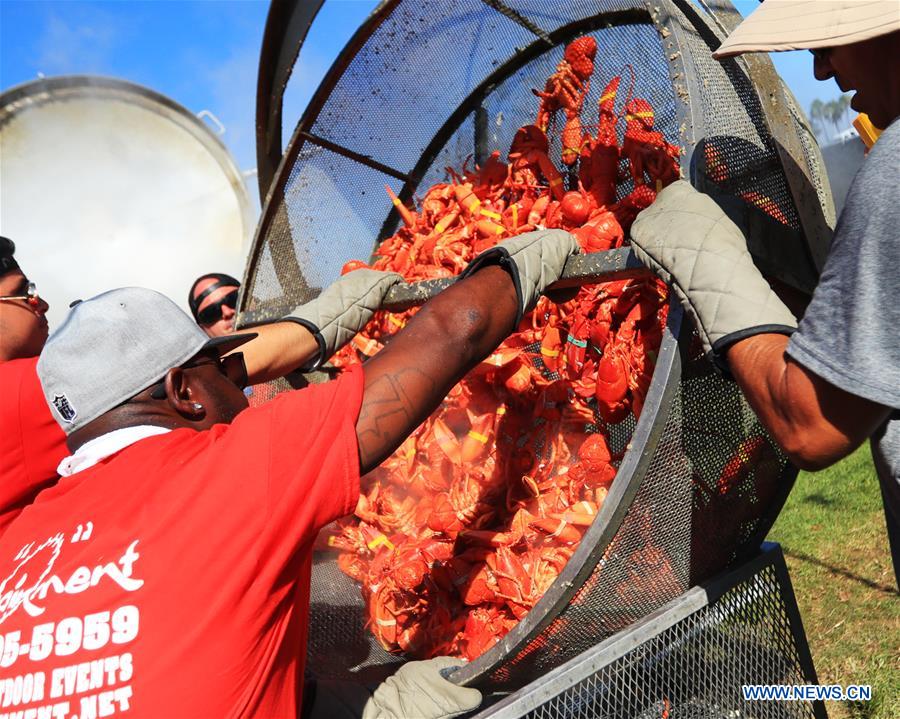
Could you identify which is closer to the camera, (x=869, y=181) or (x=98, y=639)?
(x=869, y=181)

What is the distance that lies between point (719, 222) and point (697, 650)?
1.21 m

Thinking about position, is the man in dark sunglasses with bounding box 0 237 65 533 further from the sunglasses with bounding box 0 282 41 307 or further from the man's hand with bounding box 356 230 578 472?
the man's hand with bounding box 356 230 578 472

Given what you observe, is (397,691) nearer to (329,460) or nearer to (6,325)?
(329,460)

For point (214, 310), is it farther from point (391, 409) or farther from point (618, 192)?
point (391, 409)

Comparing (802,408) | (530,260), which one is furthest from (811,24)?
(530,260)

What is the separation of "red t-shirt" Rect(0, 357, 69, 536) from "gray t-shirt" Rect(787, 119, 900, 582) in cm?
235

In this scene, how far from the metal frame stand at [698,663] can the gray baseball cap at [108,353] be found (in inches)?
47.0

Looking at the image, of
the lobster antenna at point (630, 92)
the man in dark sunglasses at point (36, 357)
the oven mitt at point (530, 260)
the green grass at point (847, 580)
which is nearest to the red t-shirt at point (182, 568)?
the man in dark sunglasses at point (36, 357)

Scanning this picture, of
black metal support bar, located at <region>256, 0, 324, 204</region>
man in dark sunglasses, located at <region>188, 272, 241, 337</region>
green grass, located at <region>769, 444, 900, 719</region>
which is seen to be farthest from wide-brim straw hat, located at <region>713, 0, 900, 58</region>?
man in dark sunglasses, located at <region>188, 272, 241, 337</region>

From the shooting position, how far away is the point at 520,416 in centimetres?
328

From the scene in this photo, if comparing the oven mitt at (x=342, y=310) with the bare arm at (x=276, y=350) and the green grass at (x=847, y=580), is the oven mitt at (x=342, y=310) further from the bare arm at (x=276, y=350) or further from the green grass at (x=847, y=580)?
the green grass at (x=847, y=580)

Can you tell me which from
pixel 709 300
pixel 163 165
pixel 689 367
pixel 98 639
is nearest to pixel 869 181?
pixel 709 300

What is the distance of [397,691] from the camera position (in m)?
2.25

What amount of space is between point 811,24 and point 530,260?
2.93 ft
